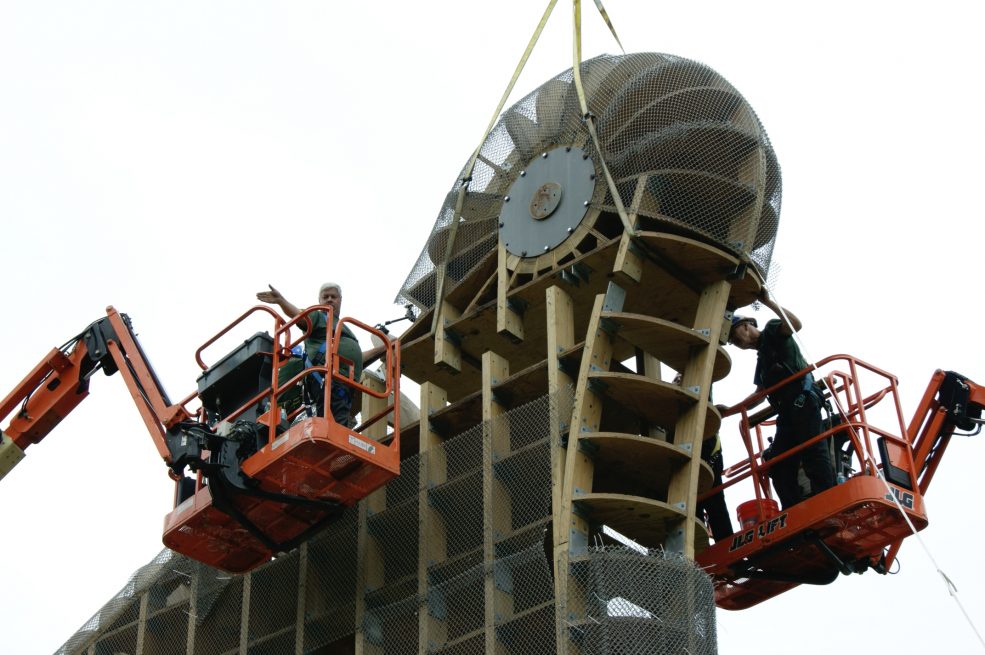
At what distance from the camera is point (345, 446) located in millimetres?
17453

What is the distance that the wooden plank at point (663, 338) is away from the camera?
18719 mm

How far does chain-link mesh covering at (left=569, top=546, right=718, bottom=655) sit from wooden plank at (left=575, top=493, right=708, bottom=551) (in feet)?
2.03

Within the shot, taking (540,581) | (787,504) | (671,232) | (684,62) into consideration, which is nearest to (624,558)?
(540,581)

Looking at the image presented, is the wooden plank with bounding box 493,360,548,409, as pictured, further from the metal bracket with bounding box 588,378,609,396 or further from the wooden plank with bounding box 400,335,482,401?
the wooden plank with bounding box 400,335,482,401

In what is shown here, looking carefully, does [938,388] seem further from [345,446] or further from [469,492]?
[345,446]

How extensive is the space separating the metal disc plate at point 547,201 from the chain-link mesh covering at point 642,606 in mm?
4979

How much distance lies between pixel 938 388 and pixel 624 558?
19.3 feet

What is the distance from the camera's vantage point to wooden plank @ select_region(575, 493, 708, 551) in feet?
56.9

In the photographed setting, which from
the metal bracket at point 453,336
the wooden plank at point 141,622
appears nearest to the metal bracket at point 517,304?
the metal bracket at point 453,336

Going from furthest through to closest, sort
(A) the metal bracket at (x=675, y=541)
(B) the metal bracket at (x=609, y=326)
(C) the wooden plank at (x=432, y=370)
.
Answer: (C) the wooden plank at (x=432, y=370), (B) the metal bracket at (x=609, y=326), (A) the metal bracket at (x=675, y=541)

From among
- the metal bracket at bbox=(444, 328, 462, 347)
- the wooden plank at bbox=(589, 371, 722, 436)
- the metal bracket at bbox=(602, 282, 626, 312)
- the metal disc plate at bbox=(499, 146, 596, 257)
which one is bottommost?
the wooden plank at bbox=(589, 371, 722, 436)

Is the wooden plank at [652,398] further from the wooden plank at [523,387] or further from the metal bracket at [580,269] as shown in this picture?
the metal bracket at [580,269]

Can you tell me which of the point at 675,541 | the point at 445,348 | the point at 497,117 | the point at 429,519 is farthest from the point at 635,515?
the point at 497,117

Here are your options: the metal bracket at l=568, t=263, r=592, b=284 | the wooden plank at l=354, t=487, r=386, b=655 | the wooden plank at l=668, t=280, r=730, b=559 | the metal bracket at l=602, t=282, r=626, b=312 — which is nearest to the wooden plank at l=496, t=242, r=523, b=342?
the metal bracket at l=568, t=263, r=592, b=284
